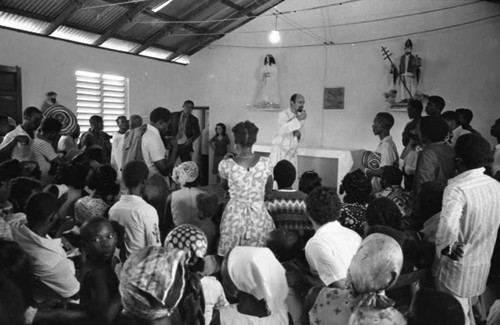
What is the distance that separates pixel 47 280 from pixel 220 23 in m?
7.49

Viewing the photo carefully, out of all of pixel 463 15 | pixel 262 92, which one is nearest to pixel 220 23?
pixel 262 92

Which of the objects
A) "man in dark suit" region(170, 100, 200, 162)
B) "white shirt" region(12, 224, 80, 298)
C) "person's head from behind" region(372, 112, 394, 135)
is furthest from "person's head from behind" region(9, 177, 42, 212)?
"man in dark suit" region(170, 100, 200, 162)

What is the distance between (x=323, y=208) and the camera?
2.14m

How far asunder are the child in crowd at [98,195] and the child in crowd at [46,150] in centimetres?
127

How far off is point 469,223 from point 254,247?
1239 mm

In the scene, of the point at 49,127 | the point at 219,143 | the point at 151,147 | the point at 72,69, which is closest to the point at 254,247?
the point at 151,147

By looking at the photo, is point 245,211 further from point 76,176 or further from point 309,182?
point 76,176

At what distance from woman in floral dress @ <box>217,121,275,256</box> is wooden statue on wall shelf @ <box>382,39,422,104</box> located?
514 cm

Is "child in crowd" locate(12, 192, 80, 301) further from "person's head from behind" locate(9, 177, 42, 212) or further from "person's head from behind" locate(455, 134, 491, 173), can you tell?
Answer: "person's head from behind" locate(455, 134, 491, 173)

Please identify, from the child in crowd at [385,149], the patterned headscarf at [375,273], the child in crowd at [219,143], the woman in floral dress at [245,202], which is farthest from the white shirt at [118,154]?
the patterned headscarf at [375,273]

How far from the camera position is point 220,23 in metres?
8.80

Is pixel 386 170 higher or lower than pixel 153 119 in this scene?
lower

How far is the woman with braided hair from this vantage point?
2713 millimetres

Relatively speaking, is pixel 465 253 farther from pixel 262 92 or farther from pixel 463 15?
pixel 262 92
